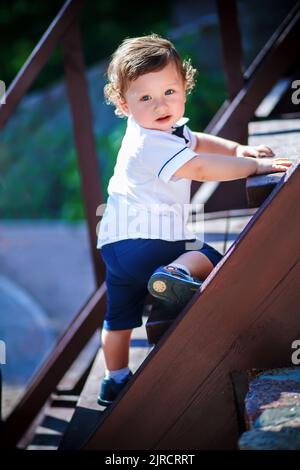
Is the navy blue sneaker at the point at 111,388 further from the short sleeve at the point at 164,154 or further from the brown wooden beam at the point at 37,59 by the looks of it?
the brown wooden beam at the point at 37,59

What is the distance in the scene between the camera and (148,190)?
7.92 ft

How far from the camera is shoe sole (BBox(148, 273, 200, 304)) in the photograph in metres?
2.20

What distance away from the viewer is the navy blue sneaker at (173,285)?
7.23 feet

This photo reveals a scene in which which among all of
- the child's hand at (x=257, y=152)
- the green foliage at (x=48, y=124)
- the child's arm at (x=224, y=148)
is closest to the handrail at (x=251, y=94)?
the child's arm at (x=224, y=148)

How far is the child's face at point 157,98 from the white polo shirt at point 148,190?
42 mm

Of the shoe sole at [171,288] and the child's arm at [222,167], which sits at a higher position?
the child's arm at [222,167]

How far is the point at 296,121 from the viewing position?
3488 mm

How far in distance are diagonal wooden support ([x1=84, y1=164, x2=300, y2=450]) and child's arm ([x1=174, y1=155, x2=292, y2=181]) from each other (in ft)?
0.77

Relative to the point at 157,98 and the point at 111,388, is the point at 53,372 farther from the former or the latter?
the point at 157,98

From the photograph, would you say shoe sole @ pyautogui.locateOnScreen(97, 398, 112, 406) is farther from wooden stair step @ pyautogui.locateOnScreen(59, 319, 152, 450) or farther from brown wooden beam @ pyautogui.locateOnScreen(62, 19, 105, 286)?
brown wooden beam @ pyautogui.locateOnScreen(62, 19, 105, 286)

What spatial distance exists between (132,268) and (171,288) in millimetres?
257

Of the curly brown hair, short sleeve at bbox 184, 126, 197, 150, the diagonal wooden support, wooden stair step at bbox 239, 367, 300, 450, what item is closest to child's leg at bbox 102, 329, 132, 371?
the diagonal wooden support

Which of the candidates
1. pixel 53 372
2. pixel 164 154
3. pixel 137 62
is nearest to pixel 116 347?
pixel 164 154

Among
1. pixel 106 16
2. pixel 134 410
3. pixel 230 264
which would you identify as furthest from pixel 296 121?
pixel 106 16
